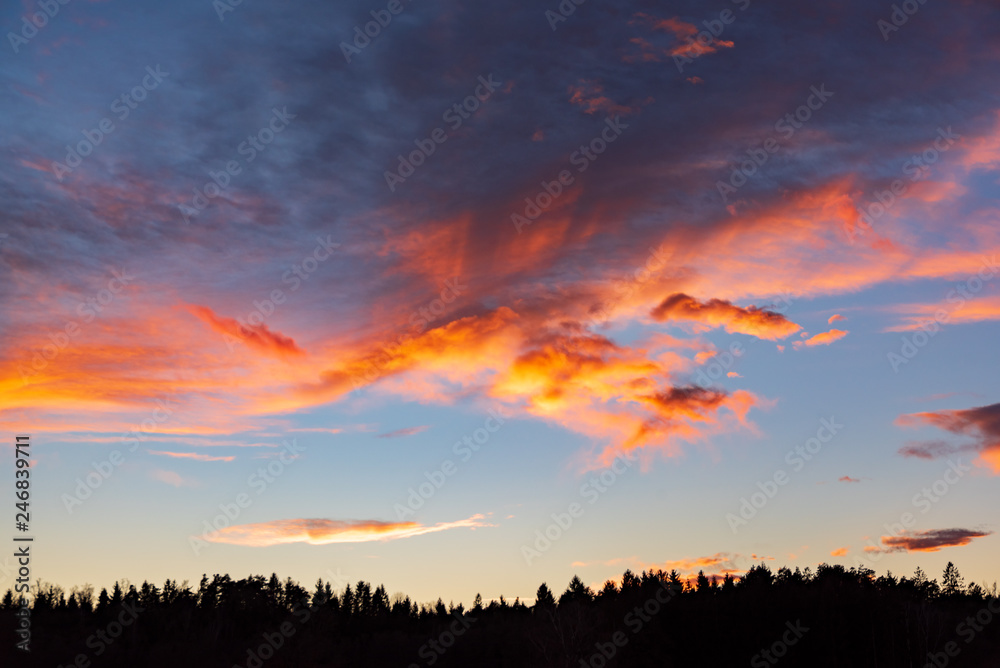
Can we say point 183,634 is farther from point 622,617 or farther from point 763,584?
point 763,584

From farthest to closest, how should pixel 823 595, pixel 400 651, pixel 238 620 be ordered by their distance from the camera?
1. pixel 238 620
2. pixel 400 651
3. pixel 823 595

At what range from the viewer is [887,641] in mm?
121938

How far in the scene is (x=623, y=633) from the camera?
12688 cm

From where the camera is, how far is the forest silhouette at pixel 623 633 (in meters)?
121

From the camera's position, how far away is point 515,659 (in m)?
144

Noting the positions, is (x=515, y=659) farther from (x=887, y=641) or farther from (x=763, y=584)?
(x=887, y=641)

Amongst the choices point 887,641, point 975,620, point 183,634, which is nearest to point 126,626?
point 183,634

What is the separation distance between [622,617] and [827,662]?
32254 millimetres

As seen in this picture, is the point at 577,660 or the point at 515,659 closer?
the point at 577,660

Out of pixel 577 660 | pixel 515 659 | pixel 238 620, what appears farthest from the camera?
pixel 238 620

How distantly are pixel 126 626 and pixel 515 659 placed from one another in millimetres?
76807

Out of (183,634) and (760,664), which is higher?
(183,634)

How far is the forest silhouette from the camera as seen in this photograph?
121 m

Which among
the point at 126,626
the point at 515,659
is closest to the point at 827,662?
the point at 515,659
